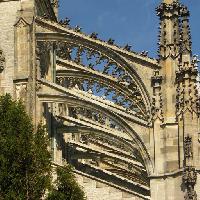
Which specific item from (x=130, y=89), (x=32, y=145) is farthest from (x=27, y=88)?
(x=32, y=145)

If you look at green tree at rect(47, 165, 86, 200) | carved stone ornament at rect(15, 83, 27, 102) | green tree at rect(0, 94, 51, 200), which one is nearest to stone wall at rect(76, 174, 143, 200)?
carved stone ornament at rect(15, 83, 27, 102)

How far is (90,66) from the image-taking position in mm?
34969

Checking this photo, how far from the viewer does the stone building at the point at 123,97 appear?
3162 cm

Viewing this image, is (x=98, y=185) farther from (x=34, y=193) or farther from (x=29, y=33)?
(x=34, y=193)

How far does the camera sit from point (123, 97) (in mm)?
34812

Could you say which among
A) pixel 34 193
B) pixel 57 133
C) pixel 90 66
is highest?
pixel 90 66

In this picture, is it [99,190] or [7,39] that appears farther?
[7,39]

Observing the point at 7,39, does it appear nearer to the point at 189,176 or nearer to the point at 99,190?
the point at 99,190

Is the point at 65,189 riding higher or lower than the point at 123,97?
lower

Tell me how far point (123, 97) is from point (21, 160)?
13133 mm

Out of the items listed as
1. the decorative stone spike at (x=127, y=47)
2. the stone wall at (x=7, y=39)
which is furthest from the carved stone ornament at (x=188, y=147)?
the stone wall at (x=7, y=39)

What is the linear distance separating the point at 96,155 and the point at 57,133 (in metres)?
1.51

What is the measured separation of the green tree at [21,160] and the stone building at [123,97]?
9093 mm

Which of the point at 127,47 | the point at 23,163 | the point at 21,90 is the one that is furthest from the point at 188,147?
the point at 23,163
